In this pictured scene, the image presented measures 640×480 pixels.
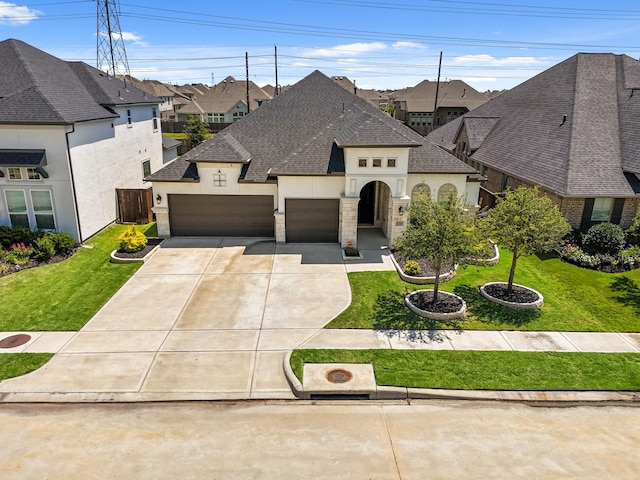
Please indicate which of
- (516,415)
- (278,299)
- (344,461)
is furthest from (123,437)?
(516,415)

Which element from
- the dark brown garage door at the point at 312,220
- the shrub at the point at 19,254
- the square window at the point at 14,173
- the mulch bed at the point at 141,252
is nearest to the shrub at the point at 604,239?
the dark brown garage door at the point at 312,220

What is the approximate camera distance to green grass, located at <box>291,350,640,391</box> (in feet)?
36.7

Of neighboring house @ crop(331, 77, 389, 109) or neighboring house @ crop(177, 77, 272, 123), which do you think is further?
neighboring house @ crop(331, 77, 389, 109)

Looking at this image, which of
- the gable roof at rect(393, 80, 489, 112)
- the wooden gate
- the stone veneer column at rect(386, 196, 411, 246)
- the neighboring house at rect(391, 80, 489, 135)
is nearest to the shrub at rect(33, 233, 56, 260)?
the wooden gate

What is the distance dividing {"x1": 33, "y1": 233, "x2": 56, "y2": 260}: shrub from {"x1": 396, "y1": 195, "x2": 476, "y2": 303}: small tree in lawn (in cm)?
1493

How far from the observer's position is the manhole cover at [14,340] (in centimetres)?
1275

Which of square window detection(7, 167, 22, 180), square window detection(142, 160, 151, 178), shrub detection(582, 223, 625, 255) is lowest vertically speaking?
shrub detection(582, 223, 625, 255)

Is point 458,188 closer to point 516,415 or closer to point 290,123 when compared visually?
point 290,123

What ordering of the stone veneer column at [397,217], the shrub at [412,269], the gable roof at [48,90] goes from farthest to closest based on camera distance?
the stone veneer column at [397,217]
the gable roof at [48,90]
the shrub at [412,269]

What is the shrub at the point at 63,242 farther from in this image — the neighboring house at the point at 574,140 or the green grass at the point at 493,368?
the neighboring house at the point at 574,140

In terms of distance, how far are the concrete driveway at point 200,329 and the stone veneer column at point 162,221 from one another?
1.83 m

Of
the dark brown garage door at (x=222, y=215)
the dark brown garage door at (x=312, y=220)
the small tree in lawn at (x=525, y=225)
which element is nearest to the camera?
the small tree in lawn at (x=525, y=225)

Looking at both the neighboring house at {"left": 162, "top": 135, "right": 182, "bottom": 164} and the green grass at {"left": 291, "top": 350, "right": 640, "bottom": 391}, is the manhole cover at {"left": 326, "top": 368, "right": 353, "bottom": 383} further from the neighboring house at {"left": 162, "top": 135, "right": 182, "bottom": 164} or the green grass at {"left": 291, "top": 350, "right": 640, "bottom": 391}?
the neighboring house at {"left": 162, "top": 135, "right": 182, "bottom": 164}

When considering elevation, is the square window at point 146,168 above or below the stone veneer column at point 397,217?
above
